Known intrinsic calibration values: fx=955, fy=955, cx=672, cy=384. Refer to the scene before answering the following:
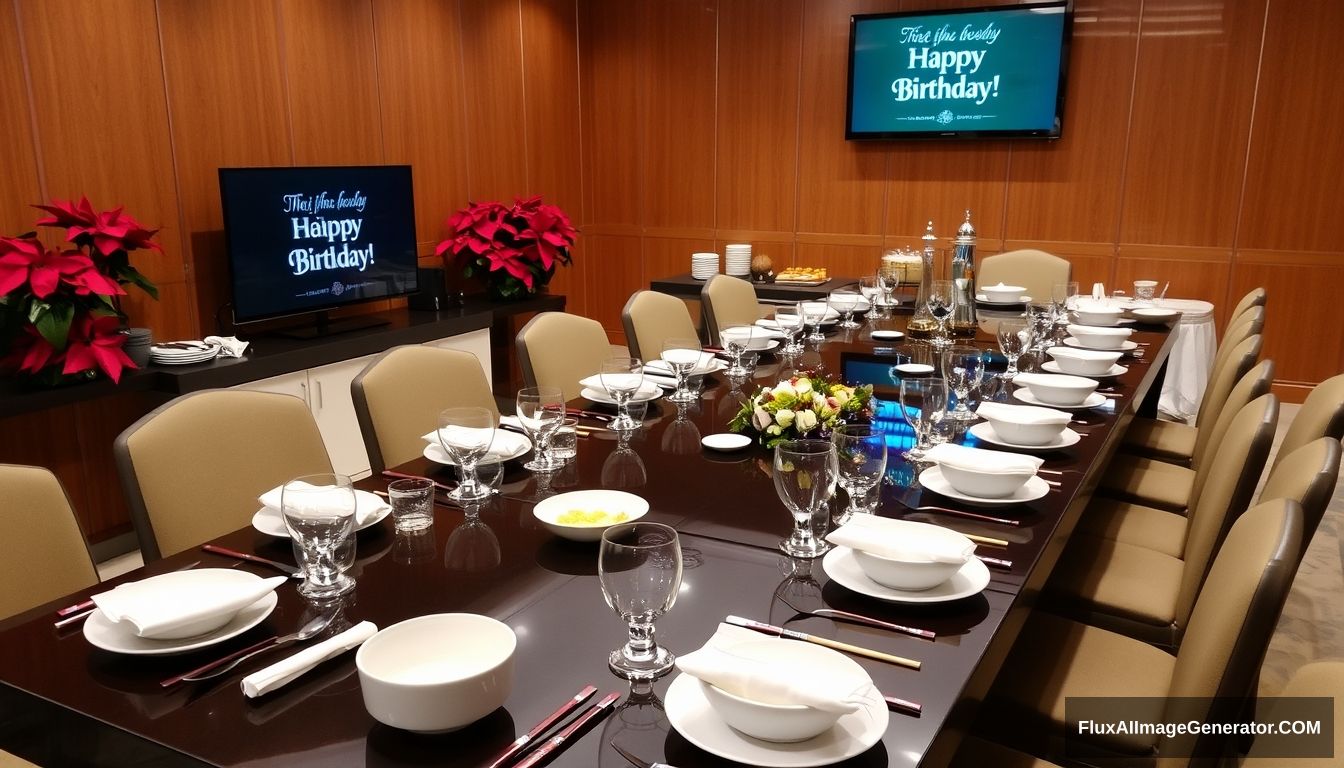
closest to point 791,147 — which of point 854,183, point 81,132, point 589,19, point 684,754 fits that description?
point 854,183

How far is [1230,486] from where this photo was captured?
1.79 metres

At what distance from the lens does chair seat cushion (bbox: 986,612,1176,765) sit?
1627 mm

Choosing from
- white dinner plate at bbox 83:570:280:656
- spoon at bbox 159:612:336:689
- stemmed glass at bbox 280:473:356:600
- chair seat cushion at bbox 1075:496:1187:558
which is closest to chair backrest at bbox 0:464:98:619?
white dinner plate at bbox 83:570:280:656

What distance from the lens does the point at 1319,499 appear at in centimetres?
150

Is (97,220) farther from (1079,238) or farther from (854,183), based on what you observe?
(1079,238)

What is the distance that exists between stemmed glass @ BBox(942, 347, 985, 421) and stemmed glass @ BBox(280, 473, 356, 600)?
1.40m

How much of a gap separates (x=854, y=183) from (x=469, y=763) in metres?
5.75

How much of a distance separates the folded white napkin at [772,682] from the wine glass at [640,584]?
0.40 feet

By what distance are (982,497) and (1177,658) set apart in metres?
0.40

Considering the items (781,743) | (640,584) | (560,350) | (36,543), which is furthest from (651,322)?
(781,743)

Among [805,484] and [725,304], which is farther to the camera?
[725,304]

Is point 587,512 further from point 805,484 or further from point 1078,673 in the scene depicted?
point 1078,673

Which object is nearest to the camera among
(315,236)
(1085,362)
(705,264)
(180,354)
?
(1085,362)

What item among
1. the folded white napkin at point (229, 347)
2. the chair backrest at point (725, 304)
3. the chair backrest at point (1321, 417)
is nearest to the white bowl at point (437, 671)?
the chair backrest at point (1321, 417)
